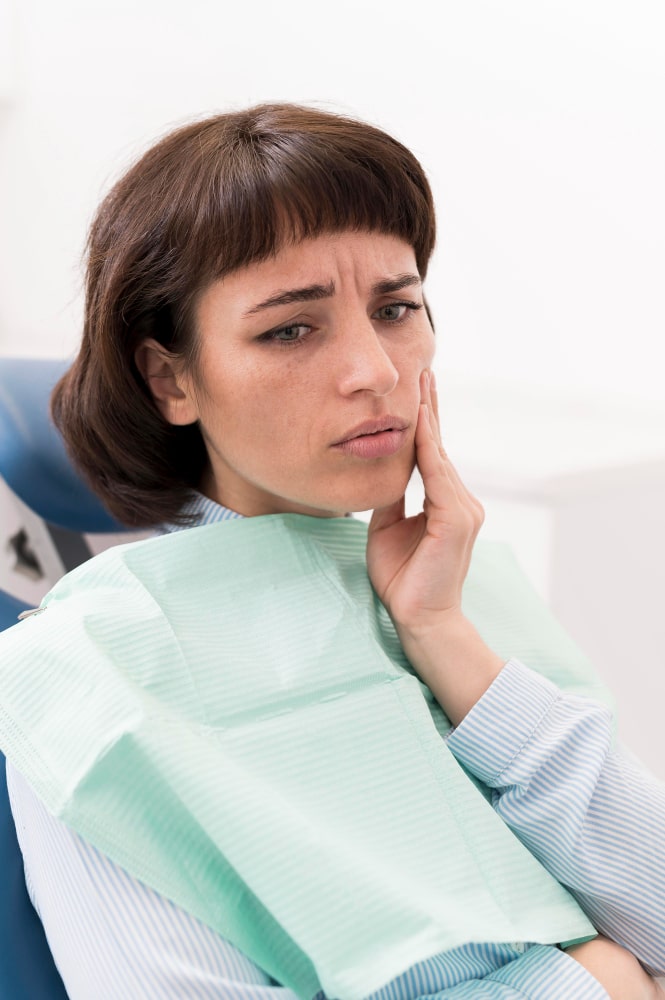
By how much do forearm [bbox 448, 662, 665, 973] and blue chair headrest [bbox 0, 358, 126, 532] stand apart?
24.6 inches

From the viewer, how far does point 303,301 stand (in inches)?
38.7

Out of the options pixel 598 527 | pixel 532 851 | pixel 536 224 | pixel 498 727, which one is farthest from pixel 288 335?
pixel 536 224

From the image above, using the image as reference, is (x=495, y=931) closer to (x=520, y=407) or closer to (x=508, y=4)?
(x=520, y=407)

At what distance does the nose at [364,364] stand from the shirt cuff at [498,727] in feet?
0.94

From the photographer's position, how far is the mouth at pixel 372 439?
1.01 metres

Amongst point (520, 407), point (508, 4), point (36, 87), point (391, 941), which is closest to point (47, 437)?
point (391, 941)

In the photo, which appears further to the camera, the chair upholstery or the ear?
the chair upholstery

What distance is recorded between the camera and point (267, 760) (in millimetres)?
915

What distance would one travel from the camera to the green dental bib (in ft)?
2.76

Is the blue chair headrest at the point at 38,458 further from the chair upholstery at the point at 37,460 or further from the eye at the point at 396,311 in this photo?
the eye at the point at 396,311

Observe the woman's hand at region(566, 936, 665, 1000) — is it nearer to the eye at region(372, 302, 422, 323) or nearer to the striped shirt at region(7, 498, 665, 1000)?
the striped shirt at region(7, 498, 665, 1000)

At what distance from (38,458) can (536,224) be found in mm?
1080

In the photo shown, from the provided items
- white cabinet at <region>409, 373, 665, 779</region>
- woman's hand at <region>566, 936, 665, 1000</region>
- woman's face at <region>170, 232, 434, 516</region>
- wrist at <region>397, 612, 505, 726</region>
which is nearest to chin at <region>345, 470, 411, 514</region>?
woman's face at <region>170, 232, 434, 516</region>

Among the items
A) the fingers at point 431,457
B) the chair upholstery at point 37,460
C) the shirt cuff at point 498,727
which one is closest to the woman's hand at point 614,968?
the shirt cuff at point 498,727
